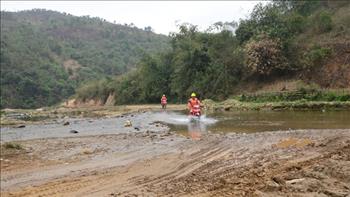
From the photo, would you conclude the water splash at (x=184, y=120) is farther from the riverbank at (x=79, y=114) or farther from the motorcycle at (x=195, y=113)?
the riverbank at (x=79, y=114)

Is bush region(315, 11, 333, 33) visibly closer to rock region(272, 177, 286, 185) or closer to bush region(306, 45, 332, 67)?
bush region(306, 45, 332, 67)

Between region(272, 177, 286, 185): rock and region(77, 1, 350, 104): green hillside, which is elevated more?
region(77, 1, 350, 104): green hillside

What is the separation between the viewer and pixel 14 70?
3789 inches

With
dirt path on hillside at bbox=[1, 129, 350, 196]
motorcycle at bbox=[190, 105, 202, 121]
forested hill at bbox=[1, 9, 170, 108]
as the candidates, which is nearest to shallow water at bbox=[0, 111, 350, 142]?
motorcycle at bbox=[190, 105, 202, 121]

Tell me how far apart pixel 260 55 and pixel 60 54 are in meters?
93.0

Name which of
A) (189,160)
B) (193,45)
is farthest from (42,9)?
(189,160)

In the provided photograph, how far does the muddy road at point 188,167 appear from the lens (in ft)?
26.3

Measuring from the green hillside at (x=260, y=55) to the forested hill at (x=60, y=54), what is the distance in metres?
22.2

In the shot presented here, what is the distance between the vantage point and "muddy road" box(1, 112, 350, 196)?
8.02 metres

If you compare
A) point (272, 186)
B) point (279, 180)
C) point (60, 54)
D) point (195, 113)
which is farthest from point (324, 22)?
point (60, 54)

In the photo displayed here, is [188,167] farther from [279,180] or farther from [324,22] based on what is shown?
[324,22]

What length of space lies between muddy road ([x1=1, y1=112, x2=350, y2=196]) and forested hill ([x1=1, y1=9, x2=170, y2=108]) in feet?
216

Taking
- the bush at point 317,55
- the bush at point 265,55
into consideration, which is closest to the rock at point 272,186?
the bush at point 317,55

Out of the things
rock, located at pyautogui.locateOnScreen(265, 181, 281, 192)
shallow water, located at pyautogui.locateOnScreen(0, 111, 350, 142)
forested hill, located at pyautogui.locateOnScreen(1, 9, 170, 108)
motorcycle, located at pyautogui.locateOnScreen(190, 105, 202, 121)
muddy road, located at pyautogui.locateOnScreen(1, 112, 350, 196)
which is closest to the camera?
rock, located at pyautogui.locateOnScreen(265, 181, 281, 192)
